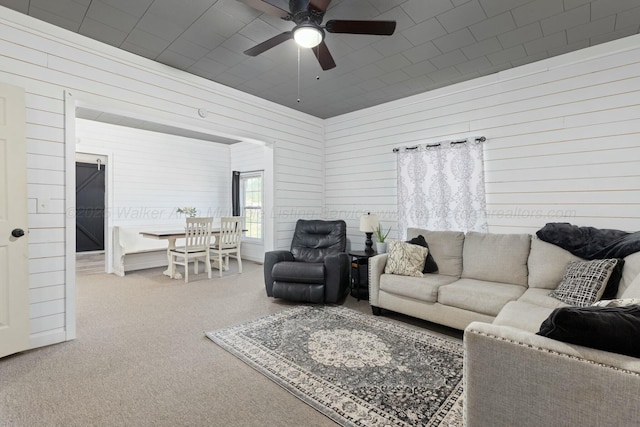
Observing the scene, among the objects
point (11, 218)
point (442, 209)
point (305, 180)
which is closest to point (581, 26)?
point (442, 209)

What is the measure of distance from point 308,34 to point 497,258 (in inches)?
106

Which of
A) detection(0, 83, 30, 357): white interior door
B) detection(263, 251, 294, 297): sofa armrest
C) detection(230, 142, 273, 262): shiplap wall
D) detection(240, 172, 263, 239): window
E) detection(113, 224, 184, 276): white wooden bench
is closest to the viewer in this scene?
detection(0, 83, 30, 357): white interior door

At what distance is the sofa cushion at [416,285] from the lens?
2.91 m

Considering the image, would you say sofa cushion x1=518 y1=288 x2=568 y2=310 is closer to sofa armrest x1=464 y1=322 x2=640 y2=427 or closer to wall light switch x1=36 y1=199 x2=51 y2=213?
sofa armrest x1=464 y1=322 x2=640 y2=427

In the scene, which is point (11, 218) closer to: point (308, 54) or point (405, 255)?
point (308, 54)

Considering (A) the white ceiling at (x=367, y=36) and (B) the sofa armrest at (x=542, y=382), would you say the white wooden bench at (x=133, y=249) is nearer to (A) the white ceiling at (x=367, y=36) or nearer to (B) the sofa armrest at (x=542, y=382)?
(A) the white ceiling at (x=367, y=36)

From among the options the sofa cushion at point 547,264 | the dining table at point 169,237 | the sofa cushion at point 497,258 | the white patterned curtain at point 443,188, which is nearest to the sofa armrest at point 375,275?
the sofa cushion at point 497,258

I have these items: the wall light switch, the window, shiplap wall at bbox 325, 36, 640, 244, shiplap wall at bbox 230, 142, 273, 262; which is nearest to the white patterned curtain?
shiplap wall at bbox 325, 36, 640, 244

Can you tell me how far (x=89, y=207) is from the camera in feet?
25.8

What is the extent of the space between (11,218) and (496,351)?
340cm

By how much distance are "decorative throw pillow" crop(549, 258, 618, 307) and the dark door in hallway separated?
30.0ft

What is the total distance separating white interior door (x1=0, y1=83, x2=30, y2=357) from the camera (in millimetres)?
2385

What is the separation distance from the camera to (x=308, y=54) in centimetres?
316

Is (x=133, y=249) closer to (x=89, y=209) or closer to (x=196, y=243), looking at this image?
(x=196, y=243)
